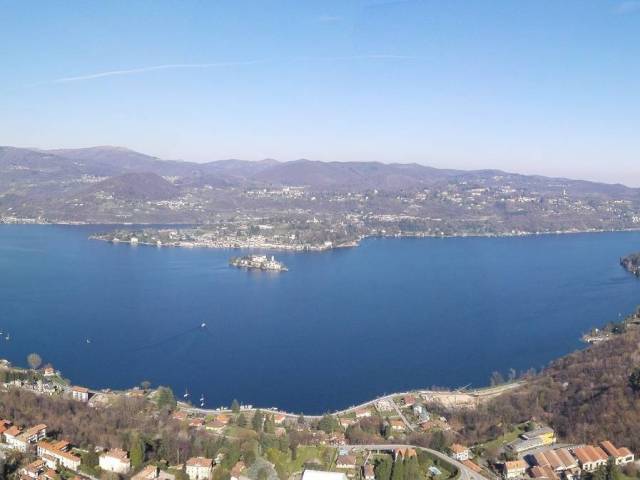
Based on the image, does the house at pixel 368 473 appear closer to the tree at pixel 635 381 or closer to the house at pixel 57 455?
the house at pixel 57 455

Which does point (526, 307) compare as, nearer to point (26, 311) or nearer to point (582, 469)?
point (582, 469)

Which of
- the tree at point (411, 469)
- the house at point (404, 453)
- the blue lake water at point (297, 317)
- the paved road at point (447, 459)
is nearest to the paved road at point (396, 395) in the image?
the blue lake water at point (297, 317)

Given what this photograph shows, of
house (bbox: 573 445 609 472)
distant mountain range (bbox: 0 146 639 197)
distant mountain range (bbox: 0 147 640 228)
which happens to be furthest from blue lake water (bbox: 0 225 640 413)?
distant mountain range (bbox: 0 146 639 197)

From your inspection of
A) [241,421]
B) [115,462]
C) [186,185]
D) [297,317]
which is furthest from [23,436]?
[186,185]

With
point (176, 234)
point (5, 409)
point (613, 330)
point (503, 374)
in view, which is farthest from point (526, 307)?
point (176, 234)

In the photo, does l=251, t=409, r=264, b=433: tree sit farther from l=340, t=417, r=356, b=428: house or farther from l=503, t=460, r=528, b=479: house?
l=503, t=460, r=528, b=479: house

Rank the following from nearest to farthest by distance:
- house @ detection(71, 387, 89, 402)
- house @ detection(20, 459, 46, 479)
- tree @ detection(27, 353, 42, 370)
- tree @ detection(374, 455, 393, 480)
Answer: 1. house @ detection(20, 459, 46, 479)
2. tree @ detection(374, 455, 393, 480)
3. house @ detection(71, 387, 89, 402)
4. tree @ detection(27, 353, 42, 370)
